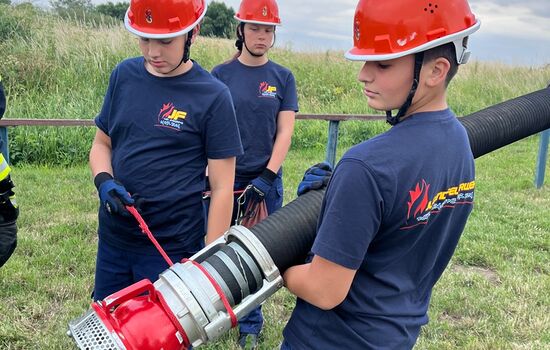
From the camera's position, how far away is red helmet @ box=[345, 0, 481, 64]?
4.60 ft

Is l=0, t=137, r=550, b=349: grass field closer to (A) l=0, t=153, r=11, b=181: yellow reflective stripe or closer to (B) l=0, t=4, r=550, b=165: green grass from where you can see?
(B) l=0, t=4, r=550, b=165: green grass

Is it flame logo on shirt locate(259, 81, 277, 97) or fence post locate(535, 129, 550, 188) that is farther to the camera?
fence post locate(535, 129, 550, 188)

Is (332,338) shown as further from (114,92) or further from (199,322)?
(114,92)

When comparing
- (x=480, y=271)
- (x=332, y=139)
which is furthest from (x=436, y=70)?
(x=332, y=139)

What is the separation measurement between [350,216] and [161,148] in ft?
4.03

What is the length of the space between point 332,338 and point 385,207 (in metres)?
0.45

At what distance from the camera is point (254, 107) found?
3594 mm

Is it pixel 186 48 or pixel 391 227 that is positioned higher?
pixel 186 48

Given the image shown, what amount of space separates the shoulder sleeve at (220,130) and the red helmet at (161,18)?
321 millimetres

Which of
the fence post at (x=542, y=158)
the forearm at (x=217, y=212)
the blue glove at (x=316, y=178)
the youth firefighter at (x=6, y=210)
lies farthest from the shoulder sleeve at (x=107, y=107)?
the fence post at (x=542, y=158)

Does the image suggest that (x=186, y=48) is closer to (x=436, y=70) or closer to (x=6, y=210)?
(x=6, y=210)

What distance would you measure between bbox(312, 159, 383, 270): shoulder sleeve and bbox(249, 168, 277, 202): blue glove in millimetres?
2022

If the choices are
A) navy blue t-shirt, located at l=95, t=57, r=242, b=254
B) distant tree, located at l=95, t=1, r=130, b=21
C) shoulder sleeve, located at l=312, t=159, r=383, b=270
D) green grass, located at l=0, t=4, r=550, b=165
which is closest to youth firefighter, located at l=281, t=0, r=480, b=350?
shoulder sleeve, located at l=312, t=159, r=383, b=270

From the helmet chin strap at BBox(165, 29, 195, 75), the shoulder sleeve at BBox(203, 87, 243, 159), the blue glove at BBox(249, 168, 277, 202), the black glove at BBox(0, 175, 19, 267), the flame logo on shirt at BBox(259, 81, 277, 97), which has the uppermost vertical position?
the helmet chin strap at BBox(165, 29, 195, 75)
